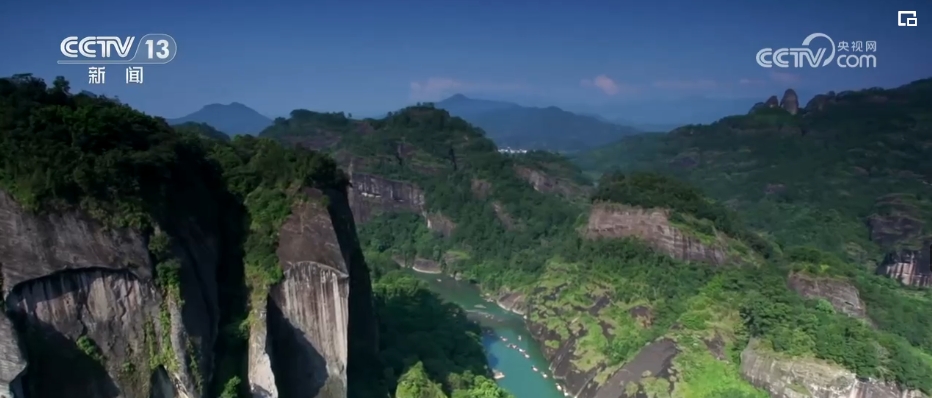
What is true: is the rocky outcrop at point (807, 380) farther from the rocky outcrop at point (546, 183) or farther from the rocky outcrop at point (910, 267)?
the rocky outcrop at point (546, 183)


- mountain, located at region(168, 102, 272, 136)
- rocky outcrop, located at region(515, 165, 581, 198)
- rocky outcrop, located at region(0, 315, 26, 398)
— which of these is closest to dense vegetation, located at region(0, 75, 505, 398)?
rocky outcrop, located at region(0, 315, 26, 398)

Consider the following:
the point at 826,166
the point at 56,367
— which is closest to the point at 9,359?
the point at 56,367

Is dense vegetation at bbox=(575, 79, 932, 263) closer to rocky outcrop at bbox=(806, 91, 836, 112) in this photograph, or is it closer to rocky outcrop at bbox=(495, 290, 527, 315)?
rocky outcrop at bbox=(806, 91, 836, 112)

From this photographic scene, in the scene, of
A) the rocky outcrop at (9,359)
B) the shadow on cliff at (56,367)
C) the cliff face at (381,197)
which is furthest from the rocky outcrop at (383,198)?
the rocky outcrop at (9,359)

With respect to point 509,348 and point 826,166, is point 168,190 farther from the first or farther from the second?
point 826,166

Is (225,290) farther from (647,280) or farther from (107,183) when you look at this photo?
(647,280)

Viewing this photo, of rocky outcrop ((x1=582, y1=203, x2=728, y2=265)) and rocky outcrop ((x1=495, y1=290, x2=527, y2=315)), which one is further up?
rocky outcrop ((x1=582, y1=203, x2=728, y2=265))
